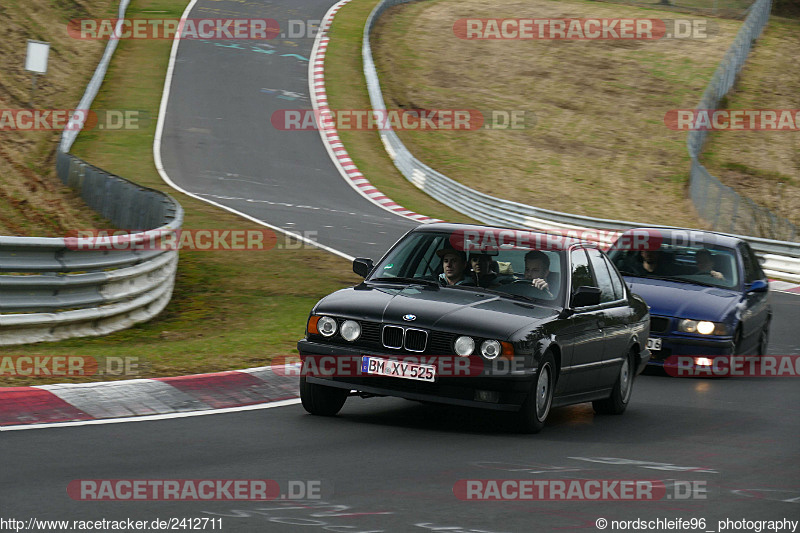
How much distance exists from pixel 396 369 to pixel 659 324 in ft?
16.7

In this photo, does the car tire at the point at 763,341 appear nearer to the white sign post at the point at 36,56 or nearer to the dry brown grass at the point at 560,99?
the white sign post at the point at 36,56

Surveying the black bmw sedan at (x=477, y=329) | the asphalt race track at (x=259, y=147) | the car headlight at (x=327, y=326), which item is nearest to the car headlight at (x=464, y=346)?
the black bmw sedan at (x=477, y=329)

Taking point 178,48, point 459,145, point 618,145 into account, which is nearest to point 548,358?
point 459,145

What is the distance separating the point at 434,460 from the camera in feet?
24.6

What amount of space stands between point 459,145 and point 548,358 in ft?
107

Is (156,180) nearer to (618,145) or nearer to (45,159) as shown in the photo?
(45,159)

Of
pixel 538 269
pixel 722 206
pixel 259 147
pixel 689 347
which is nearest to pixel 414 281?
pixel 538 269

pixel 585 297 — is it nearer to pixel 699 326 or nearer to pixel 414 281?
pixel 414 281

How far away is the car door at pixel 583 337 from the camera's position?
9.32 metres

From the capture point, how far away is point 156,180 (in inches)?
1180

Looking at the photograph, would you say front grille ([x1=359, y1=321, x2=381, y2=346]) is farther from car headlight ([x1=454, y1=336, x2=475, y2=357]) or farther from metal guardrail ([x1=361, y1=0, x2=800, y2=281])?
metal guardrail ([x1=361, y1=0, x2=800, y2=281])

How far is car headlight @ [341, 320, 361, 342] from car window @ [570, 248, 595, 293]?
1.95 m

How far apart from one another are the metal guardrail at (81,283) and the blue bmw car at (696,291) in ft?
17.6

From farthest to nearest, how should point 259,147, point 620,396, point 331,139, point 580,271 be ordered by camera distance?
point 331,139 < point 259,147 < point 620,396 < point 580,271
